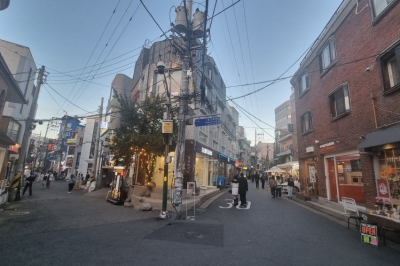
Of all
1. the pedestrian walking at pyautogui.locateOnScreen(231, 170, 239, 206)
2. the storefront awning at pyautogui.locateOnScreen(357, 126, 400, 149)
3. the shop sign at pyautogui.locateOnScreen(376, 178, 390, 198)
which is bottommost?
the pedestrian walking at pyautogui.locateOnScreen(231, 170, 239, 206)

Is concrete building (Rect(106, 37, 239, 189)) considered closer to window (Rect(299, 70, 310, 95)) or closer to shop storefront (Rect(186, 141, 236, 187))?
shop storefront (Rect(186, 141, 236, 187))

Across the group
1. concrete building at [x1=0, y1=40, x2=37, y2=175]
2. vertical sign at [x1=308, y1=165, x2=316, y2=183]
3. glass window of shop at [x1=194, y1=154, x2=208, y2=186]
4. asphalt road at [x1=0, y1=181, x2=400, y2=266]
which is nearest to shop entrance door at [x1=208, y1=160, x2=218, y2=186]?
glass window of shop at [x1=194, y1=154, x2=208, y2=186]

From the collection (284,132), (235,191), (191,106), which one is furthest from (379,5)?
(284,132)

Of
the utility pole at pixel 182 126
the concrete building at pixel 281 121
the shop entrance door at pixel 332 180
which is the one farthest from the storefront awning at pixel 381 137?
the concrete building at pixel 281 121

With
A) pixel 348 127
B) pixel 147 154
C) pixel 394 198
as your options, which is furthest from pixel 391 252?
pixel 147 154

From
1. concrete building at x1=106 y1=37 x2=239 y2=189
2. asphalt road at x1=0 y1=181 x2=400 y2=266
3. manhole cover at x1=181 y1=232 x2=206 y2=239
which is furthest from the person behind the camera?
concrete building at x1=106 y1=37 x2=239 y2=189

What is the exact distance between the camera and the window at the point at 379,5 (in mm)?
8545

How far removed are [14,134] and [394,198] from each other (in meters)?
29.0

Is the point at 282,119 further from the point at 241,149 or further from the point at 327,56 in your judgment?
the point at 327,56

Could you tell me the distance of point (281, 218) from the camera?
8945 millimetres

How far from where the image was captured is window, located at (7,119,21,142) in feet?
61.9

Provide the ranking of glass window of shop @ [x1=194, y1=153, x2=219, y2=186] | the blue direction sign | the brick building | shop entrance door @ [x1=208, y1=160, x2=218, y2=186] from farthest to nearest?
shop entrance door @ [x1=208, y1=160, x2=218, y2=186]
glass window of shop @ [x1=194, y1=153, x2=219, y2=186]
the blue direction sign
the brick building

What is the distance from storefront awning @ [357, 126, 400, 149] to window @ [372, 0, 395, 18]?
5.31 m

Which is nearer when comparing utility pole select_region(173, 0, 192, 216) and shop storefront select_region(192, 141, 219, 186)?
utility pole select_region(173, 0, 192, 216)
